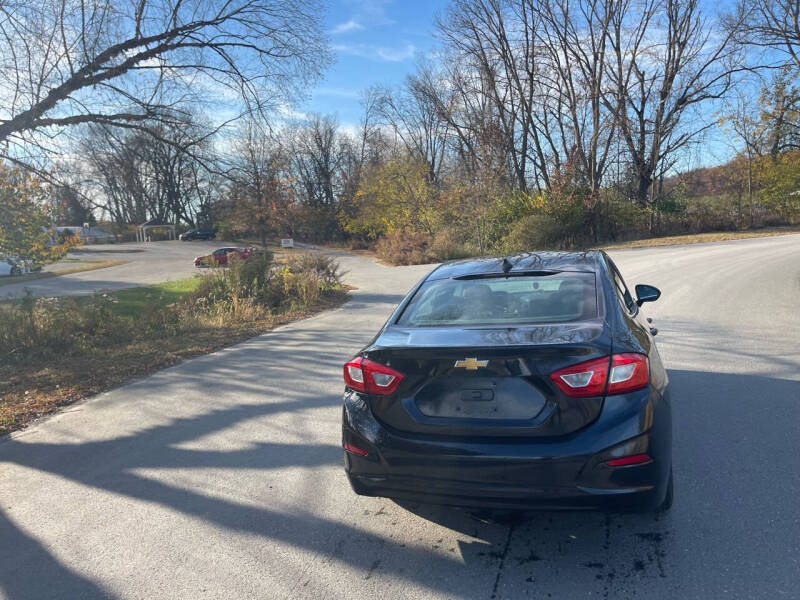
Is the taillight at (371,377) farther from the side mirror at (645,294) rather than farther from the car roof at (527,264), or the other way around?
the side mirror at (645,294)

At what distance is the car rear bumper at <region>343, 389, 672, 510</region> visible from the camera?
266 centimetres

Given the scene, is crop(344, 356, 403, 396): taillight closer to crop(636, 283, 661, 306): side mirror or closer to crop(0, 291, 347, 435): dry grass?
crop(636, 283, 661, 306): side mirror

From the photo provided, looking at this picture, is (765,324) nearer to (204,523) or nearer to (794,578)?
(794,578)

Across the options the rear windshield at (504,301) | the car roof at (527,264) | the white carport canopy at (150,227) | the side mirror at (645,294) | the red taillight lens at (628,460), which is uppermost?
the white carport canopy at (150,227)

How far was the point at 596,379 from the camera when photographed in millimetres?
2715

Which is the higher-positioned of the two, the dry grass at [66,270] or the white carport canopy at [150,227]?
the white carport canopy at [150,227]

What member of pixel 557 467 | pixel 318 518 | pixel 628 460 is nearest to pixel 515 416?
pixel 557 467

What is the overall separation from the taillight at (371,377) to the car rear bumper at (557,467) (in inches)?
11.3

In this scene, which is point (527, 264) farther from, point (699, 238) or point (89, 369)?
point (699, 238)

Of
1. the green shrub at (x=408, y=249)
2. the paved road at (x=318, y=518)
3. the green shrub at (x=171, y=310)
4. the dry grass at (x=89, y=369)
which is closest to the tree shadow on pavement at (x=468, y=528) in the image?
the paved road at (x=318, y=518)

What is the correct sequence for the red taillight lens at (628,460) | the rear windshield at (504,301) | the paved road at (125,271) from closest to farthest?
the red taillight lens at (628,460) < the rear windshield at (504,301) < the paved road at (125,271)

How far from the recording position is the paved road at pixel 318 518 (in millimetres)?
2760

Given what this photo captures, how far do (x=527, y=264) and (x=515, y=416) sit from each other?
1684 mm

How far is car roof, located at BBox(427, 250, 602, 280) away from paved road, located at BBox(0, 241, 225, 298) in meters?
15.6
